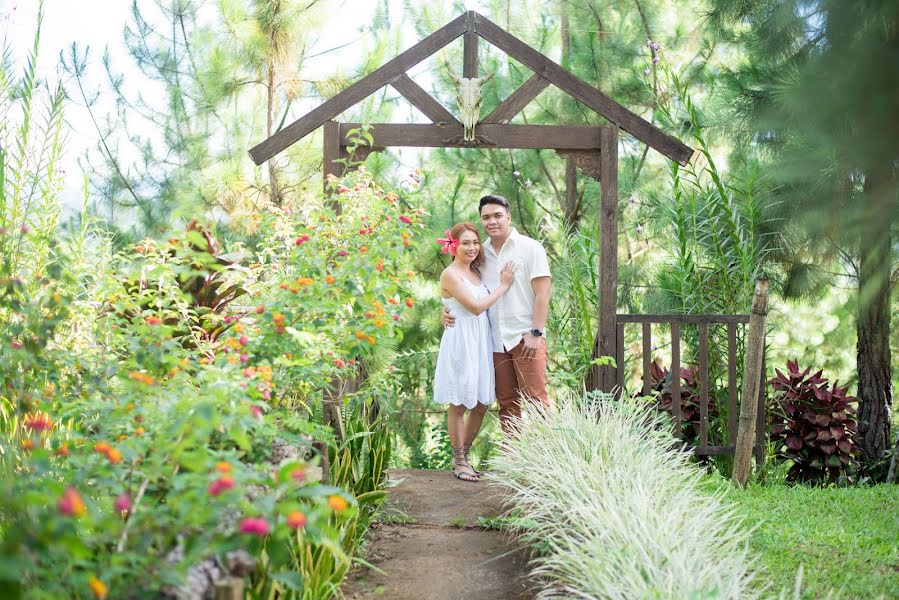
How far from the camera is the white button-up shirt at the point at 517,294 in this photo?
4914mm

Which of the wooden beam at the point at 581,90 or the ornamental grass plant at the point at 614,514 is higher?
the wooden beam at the point at 581,90

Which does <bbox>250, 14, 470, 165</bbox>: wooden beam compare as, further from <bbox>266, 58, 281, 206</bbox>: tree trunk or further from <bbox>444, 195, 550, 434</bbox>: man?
<bbox>266, 58, 281, 206</bbox>: tree trunk

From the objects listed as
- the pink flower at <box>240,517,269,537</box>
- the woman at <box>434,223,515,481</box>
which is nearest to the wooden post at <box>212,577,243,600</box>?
the pink flower at <box>240,517,269,537</box>

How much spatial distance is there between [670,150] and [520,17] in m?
5.04

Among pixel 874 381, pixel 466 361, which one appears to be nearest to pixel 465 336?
pixel 466 361

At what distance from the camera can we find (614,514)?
2.96m

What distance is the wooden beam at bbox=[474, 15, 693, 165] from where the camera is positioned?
5359 millimetres

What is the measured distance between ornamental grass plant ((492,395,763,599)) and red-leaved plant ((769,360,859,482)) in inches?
60.7

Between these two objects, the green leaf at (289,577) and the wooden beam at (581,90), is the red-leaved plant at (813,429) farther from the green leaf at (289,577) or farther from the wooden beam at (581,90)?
the green leaf at (289,577)

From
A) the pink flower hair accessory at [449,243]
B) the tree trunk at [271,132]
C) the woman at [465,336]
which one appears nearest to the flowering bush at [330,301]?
the pink flower hair accessory at [449,243]

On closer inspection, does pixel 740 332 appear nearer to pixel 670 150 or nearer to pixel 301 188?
pixel 670 150

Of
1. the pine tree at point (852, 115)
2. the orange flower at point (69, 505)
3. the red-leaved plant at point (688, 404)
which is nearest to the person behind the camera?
the orange flower at point (69, 505)

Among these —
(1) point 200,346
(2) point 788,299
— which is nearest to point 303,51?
(2) point 788,299

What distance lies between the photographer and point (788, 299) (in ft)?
24.1
